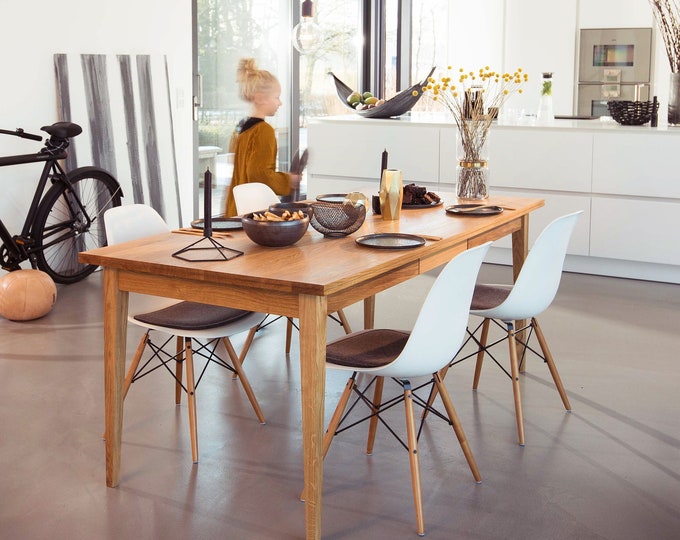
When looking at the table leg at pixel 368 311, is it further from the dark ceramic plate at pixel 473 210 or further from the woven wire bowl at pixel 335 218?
the woven wire bowl at pixel 335 218

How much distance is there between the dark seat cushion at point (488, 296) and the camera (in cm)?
347

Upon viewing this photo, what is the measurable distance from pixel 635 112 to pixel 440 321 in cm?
372

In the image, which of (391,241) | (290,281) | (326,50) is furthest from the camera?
(326,50)

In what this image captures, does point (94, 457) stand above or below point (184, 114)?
below

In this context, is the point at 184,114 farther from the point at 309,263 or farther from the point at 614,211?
the point at 309,263

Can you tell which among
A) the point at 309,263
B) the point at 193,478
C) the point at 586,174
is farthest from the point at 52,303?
the point at 586,174

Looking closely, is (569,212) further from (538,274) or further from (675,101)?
(538,274)

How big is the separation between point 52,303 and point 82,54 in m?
1.79

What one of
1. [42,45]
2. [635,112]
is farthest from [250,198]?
[635,112]

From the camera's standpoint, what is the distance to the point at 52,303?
5.03 m

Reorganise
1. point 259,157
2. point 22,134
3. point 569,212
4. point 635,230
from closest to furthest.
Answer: point 259,157
point 22,134
point 635,230
point 569,212

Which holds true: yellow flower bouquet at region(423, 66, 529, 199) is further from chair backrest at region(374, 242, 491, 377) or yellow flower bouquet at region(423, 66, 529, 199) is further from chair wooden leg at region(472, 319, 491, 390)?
chair backrest at region(374, 242, 491, 377)

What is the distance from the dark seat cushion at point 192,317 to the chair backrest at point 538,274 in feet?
3.16

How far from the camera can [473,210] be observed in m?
3.69
